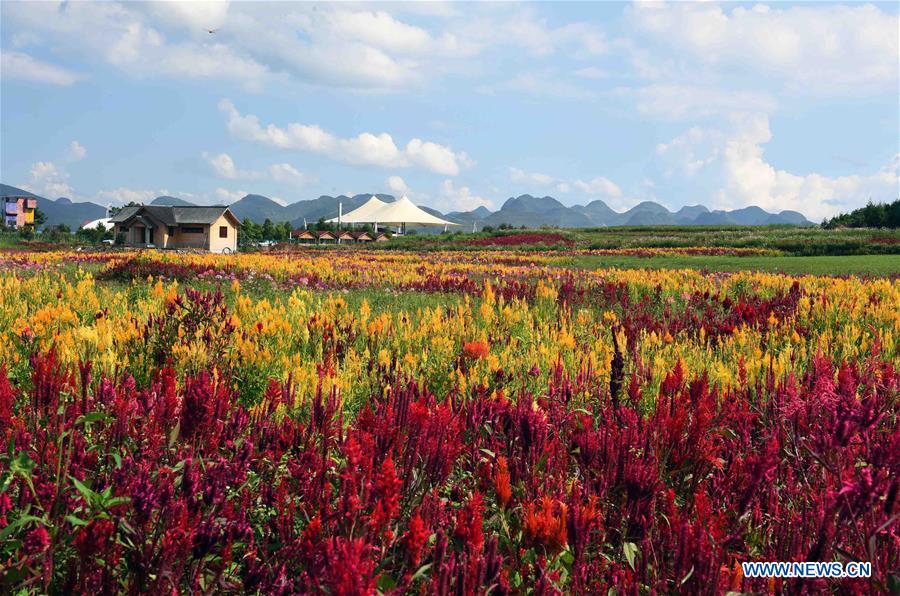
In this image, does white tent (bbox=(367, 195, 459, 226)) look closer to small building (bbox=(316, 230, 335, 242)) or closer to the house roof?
A: small building (bbox=(316, 230, 335, 242))

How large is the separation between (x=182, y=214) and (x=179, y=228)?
1.45 m

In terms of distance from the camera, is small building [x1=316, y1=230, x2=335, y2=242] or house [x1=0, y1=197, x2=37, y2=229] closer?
small building [x1=316, y1=230, x2=335, y2=242]

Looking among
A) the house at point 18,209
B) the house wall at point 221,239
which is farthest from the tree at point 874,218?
the house at point 18,209

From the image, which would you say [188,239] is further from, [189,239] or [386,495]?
[386,495]

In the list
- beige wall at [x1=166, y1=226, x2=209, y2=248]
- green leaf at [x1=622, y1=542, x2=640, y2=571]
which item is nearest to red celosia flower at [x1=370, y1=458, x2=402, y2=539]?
green leaf at [x1=622, y1=542, x2=640, y2=571]

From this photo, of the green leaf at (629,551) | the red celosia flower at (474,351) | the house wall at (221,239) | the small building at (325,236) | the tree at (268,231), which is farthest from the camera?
the tree at (268,231)

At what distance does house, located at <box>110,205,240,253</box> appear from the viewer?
58.3 meters

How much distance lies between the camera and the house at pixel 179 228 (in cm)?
5833

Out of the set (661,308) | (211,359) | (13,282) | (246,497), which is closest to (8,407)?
(246,497)

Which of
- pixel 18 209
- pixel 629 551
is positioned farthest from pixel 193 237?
pixel 18 209

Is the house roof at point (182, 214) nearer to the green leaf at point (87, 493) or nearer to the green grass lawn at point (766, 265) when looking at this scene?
the green grass lawn at point (766, 265)

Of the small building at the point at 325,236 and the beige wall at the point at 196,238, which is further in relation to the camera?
the small building at the point at 325,236

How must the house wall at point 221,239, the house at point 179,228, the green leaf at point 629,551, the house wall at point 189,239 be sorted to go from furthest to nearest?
1. the house at point 179,228
2. the house wall at point 189,239
3. the house wall at point 221,239
4. the green leaf at point 629,551

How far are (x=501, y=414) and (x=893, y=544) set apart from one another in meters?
1.34
